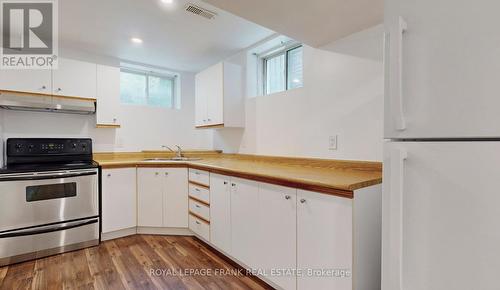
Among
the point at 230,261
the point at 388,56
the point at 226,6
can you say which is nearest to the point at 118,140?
the point at 230,261

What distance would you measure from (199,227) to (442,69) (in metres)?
2.44

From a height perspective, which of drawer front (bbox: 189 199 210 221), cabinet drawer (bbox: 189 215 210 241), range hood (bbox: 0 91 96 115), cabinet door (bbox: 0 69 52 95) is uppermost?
cabinet door (bbox: 0 69 52 95)

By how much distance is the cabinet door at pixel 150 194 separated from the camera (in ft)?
9.17

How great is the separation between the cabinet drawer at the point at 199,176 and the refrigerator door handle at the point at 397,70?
188 centimetres

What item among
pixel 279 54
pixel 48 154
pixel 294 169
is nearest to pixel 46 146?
pixel 48 154

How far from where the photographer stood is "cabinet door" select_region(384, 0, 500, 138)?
63cm

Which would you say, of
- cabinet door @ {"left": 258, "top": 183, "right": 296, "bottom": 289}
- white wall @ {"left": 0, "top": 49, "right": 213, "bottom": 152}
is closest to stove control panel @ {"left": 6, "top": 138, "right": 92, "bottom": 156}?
white wall @ {"left": 0, "top": 49, "right": 213, "bottom": 152}

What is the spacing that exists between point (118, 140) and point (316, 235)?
301 centimetres

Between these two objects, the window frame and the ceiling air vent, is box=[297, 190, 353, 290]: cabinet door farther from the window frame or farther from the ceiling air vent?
the ceiling air vent

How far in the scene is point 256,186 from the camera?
1.78m

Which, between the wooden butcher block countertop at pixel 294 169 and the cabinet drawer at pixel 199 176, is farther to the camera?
the cabinet drawer at pixel 199 176

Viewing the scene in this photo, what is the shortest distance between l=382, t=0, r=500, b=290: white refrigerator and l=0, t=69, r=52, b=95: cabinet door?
3.31m

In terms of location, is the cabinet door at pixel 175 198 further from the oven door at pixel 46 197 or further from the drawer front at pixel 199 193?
the oven door at pixel 46 197

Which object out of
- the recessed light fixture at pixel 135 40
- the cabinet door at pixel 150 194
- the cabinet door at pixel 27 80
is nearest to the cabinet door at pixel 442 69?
the cabinet door at pixel 150 194
